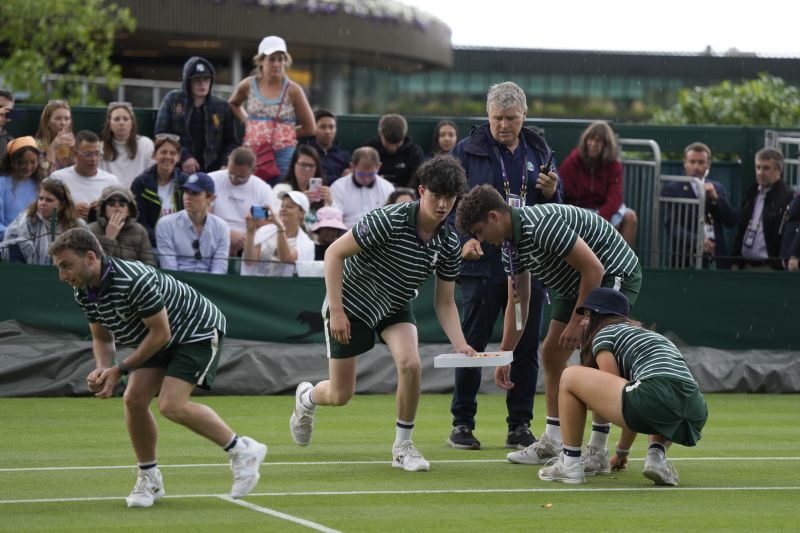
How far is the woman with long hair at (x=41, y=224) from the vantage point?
12648 millimetres

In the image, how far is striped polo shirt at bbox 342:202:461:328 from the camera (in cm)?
838

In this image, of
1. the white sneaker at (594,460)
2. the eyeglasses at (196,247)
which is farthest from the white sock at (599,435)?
the eyeglasses at (196,247)

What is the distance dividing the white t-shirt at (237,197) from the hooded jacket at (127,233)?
1.35 meters

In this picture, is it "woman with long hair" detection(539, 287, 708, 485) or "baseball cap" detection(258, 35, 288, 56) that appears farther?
"baseball cap" detection(258, 35, 288, 56)

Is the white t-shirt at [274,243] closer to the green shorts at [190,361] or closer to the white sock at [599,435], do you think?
the white sock at [599,435]

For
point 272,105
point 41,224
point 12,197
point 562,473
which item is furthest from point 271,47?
point 562,473

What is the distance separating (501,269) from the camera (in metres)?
9.47

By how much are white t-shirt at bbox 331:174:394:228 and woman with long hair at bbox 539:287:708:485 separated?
665cm

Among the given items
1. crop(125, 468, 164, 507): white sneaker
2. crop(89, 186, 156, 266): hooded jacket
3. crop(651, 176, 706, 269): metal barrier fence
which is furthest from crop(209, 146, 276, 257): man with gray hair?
crop(125, 468, 164, 507): white sneaker

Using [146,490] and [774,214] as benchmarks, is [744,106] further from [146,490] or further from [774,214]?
[146,490]

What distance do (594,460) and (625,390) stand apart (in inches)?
38.0

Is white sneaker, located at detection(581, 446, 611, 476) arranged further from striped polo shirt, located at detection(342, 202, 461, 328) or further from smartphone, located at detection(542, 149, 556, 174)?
smartphone, located at detection(542, 149, 556, 174)

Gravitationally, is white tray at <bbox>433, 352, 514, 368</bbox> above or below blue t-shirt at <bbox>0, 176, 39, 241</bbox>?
below

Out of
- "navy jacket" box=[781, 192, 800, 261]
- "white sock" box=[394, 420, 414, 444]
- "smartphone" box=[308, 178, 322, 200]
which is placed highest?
Result: "smartphone" box=[308, 178, 322, 200]
